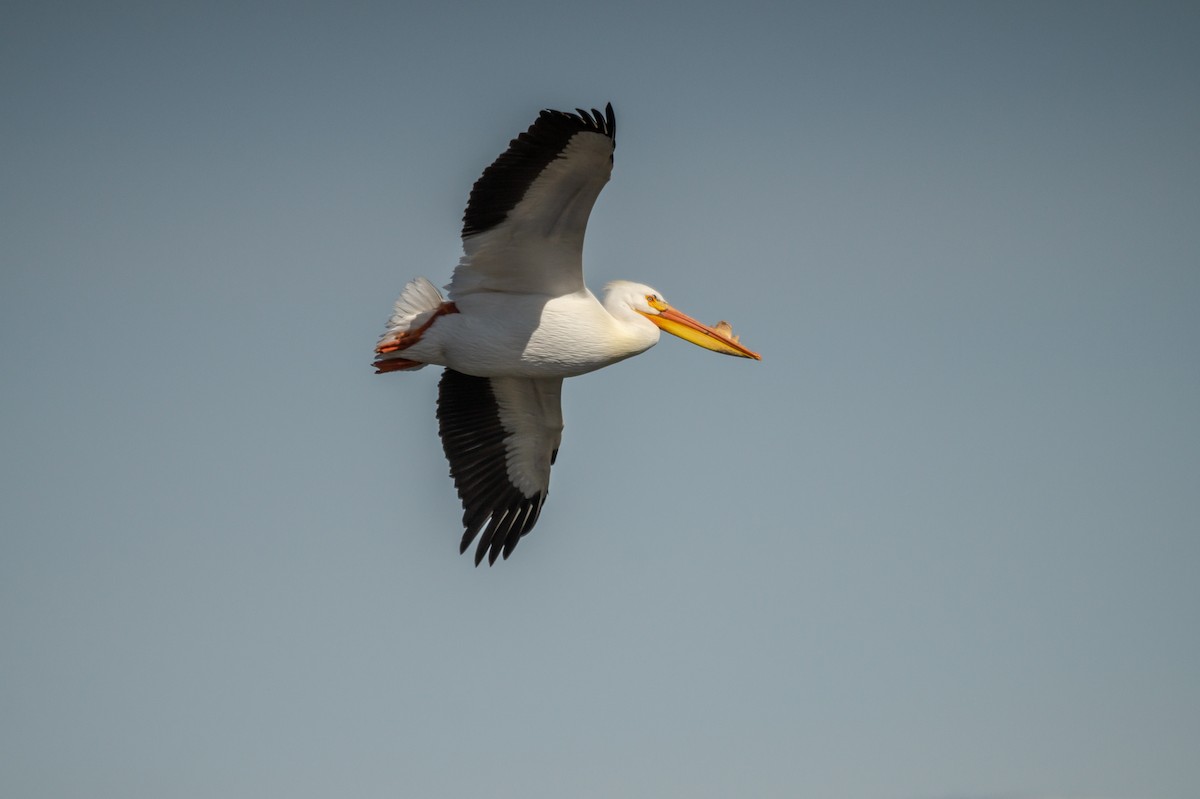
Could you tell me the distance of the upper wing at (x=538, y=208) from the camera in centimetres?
1131

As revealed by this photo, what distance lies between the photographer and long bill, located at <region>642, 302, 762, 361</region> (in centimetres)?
1298

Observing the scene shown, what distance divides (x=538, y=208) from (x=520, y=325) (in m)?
0.97

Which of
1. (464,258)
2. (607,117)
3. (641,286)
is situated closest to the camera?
(607,117)

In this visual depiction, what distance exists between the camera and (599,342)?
12.2 meters

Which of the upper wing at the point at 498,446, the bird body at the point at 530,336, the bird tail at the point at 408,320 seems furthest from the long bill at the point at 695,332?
the bird tail at the point at 408,320

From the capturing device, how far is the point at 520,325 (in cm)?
1223

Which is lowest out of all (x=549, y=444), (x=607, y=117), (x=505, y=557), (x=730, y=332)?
(x=505, y=557)

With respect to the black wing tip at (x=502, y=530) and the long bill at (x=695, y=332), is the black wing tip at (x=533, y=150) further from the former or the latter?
the black wing tip at (x=502, y=530)

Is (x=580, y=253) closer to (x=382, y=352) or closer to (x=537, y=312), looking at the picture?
(x=537, y=312)

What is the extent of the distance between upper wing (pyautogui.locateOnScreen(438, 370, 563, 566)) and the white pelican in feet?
0.04

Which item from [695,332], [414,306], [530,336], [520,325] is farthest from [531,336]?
[695,332]

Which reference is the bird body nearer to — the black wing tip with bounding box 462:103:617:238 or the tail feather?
the tail feather

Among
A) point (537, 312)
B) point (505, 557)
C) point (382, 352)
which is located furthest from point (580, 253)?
point (505, 557)

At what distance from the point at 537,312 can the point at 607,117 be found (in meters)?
1.66
